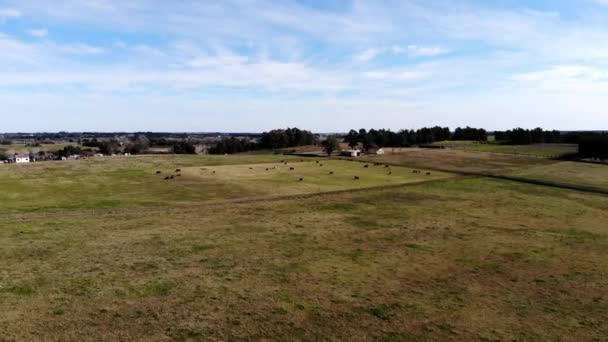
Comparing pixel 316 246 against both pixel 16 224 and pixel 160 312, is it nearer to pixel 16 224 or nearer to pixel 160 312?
pixel 160 312

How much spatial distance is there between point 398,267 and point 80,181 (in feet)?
209

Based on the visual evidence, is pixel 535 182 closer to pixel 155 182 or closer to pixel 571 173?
pixel 571 173

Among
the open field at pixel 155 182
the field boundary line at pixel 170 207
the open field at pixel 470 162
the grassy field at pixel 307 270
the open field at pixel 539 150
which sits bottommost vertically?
the grassy field at pixel 307 270

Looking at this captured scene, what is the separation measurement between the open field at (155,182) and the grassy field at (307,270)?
1.68 metres

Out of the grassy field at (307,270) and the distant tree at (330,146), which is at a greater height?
the distant tree at (330,146)

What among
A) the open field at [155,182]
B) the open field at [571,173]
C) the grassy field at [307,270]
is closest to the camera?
the grassy field at [307,270]

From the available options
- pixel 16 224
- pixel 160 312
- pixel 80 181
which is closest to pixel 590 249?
pixel 160 312

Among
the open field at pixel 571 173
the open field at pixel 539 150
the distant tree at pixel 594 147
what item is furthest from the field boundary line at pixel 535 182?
the distant tree at pixel 594 147

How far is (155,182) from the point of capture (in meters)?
71.0

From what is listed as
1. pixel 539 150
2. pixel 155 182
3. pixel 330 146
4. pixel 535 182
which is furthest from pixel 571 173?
pixel 155 182

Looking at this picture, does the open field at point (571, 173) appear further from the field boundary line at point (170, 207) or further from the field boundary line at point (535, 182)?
the field boundary line at point (170, 207)

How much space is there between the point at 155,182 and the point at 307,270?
51618 millimetres

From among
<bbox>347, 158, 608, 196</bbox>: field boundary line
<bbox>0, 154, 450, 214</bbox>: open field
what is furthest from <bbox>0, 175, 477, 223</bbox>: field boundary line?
<bbox>347, 158, 608, 196</bbox>: field boundary line

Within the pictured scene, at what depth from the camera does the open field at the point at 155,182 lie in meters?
52.8
